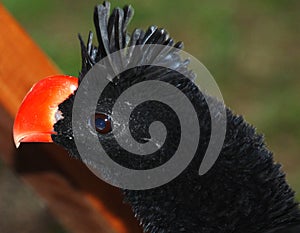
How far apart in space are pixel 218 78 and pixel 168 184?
111 inches

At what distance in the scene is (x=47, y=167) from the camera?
3883 millimetres

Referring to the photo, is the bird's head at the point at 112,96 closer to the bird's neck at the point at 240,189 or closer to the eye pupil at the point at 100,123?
the eye pupil at the point at 100,123

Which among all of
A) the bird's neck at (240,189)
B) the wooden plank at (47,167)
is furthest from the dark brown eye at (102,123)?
the wooden plank at (47,167)

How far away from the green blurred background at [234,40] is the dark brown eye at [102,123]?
8.13 feet

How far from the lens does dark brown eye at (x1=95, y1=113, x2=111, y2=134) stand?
10.2ft

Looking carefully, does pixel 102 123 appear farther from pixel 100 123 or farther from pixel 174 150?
pixel 174 150

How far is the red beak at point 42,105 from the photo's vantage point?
3.12 meters

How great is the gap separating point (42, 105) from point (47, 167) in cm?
80

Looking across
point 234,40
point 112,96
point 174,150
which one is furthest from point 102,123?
point 234,40

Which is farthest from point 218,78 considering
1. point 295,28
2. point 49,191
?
point 49,191

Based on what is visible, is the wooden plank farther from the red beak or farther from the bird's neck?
the bird's neck

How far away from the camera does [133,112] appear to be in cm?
303

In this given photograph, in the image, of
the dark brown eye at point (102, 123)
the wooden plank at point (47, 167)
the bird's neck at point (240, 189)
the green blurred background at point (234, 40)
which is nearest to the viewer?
the bird's neck at point (240, 189)

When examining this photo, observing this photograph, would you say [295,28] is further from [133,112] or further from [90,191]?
[133,112]
